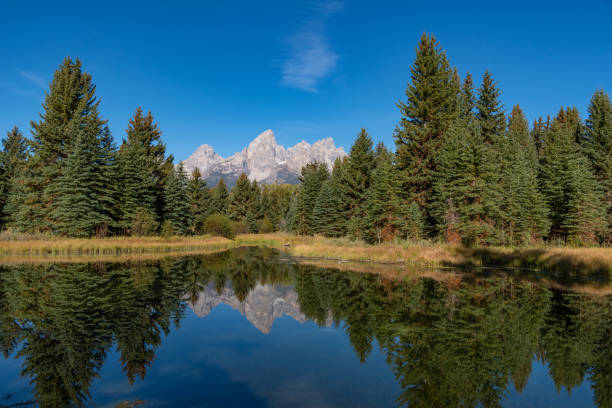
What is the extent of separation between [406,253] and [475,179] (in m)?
8.81

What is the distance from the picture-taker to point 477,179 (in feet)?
95.5

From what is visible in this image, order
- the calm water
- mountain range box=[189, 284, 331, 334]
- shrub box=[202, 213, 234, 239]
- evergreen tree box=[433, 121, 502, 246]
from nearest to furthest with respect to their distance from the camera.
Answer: the calm water → mountain range box=[189, 284, 331, 334] → evergreen tree box=[433, 121, 502, 246] → shrub box=[202, 213, 234, 239]

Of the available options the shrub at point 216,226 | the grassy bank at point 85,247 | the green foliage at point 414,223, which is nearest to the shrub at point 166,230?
the grassy bank at point 85,247

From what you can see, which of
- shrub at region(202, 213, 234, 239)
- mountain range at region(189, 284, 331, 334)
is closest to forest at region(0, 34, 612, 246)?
shrub at region(202, 213, 234, 239)

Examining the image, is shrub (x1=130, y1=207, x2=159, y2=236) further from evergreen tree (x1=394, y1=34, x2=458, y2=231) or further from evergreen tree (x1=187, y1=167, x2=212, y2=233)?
evergreen tree (x1=394, y1=34, x2=458, y2=231)

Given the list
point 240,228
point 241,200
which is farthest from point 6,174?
point 241,200

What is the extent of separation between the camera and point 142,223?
42.0 meters

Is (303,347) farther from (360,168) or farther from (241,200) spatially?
(241,200)

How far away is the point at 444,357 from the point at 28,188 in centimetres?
4584

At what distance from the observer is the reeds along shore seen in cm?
2128

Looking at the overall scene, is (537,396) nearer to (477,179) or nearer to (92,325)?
(92,325)

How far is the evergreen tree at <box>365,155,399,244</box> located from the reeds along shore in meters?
2.72

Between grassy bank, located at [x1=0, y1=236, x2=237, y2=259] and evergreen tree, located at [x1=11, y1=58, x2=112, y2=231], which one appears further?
evergreen tree, located at [x1=11, y1=58, x2=112, y2=231]

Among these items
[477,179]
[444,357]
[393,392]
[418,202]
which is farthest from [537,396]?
[418,202]
